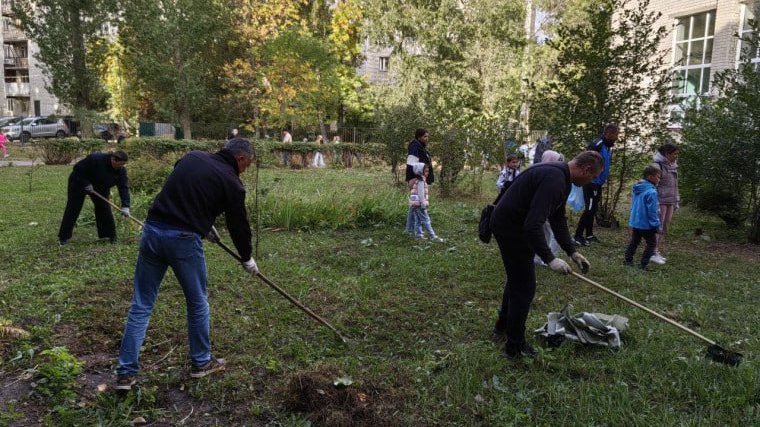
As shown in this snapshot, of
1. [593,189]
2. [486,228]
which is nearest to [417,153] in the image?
[593,189]

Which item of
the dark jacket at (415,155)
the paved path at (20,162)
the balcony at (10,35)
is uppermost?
the balcony at (10,35)

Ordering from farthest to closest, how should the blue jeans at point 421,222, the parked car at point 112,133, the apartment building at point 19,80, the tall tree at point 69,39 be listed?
the apartment building at point 19,80 → the tall tree at point 69,39 → the parked car at point 112,133 → the blue jeans at point 421,222

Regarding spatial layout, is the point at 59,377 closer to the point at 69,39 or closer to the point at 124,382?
the point at 124,382

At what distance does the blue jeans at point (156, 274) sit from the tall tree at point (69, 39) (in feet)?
80.7

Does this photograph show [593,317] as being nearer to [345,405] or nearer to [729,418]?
[729,418]

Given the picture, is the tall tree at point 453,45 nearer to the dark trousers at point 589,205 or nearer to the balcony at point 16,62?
the dark trousers at point 589,205

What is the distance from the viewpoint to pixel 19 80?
5103cm

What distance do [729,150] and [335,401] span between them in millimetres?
Result: 8310

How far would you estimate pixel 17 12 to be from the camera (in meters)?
24.6

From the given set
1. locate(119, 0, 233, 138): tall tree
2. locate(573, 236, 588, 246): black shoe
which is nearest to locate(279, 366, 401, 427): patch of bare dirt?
locate(573, 236, 588, 246): black shoe

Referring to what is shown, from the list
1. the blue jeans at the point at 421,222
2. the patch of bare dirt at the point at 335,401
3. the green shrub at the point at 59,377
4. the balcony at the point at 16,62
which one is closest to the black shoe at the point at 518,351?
the patch of bare dirt at the point at 335,401

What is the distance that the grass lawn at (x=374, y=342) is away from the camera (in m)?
3.56

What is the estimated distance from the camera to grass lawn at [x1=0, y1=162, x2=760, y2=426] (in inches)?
140

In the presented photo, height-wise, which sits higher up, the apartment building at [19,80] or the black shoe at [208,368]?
the apartment building at [19,80]
